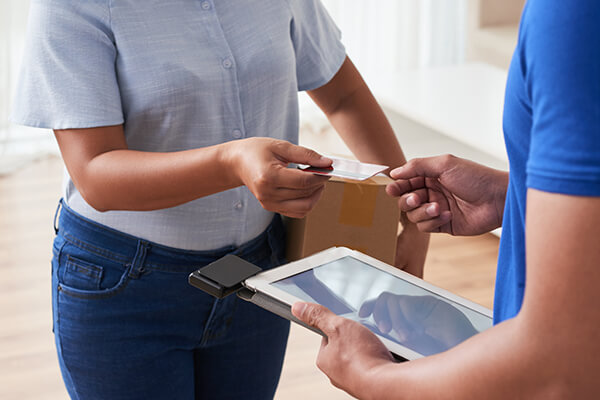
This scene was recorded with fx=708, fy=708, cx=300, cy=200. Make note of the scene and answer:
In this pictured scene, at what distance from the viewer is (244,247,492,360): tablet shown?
0.74 metres

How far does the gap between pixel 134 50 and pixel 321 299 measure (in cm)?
40

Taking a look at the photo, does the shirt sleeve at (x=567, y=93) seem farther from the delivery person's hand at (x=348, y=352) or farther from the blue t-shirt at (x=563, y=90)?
the delivery person's hand at (x=348, y=352)

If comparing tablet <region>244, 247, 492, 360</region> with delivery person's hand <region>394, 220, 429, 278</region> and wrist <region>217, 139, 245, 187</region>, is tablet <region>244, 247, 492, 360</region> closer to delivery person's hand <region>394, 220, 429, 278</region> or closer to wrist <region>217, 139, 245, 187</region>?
wrist <region>217, 139, 245, 187</region>

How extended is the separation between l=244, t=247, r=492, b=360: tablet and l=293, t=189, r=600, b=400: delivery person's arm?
147mm

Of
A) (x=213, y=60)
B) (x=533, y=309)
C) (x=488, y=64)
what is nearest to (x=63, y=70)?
(x=213, y=60)

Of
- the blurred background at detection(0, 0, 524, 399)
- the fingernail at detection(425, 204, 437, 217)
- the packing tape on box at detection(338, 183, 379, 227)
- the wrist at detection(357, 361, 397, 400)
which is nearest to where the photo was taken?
the wrist at detection(357, 361, 397, 400)

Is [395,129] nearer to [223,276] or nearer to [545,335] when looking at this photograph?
[223,276]

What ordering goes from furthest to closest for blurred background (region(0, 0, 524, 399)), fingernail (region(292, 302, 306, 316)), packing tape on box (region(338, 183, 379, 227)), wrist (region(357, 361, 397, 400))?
blurred background (region(0, 0, 524, 399)) < packing tape on box (region(338, 183, 379, 227)) < fingernail (region(292, 302, 306, 316)) < wrist (region(357, 361, 397, 400))

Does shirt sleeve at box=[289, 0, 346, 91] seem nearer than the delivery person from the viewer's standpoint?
No

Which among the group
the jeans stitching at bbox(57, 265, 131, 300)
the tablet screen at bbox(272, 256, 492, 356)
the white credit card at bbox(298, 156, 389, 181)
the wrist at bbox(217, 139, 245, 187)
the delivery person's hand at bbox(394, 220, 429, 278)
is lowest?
the delivery person's hand at bbox(394, 220, 429, 278)

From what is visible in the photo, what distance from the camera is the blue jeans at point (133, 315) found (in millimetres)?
985

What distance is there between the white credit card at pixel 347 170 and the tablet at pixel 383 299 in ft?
0.36

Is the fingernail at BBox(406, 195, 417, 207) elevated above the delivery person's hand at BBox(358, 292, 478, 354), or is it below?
above

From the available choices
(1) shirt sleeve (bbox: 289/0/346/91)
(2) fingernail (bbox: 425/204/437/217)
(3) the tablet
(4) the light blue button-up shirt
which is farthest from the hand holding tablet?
(1) shirt sleeve (bbox: 289/0/346/91)
